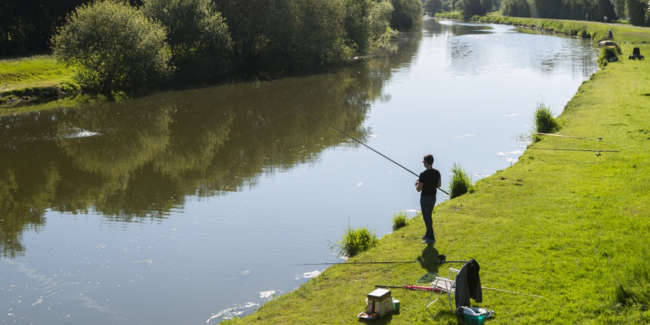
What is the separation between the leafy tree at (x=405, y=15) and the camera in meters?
101

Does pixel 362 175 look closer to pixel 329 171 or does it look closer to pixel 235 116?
pixel 329 171

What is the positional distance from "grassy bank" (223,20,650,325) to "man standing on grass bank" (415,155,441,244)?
0.32 m

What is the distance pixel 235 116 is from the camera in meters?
34.6

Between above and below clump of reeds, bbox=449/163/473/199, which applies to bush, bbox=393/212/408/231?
below

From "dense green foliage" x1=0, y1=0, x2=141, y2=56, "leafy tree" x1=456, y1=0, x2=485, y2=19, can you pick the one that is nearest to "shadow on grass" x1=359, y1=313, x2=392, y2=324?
"dense green foliage" x1=0, y1=0, x2=141, y2=56

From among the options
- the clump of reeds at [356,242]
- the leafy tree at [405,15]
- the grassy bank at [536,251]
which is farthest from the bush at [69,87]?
the leafy tree at [405,15]

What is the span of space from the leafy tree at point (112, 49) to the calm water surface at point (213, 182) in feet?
8.76

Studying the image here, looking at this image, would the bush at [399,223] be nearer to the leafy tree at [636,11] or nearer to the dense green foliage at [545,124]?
the dense green foliage at [545,124]

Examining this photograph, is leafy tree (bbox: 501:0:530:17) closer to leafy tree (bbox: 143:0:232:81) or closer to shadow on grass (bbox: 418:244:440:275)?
leafy tree (bbox: 143:0:232:81)

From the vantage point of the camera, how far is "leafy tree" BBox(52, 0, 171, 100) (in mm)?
40531

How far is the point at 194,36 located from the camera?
149 feet

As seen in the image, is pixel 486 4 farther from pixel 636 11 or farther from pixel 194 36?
pixel 194 36

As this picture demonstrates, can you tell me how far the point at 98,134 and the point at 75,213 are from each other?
40.8ft

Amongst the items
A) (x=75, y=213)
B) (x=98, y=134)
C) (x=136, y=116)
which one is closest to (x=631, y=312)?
(x=75, y=213)
